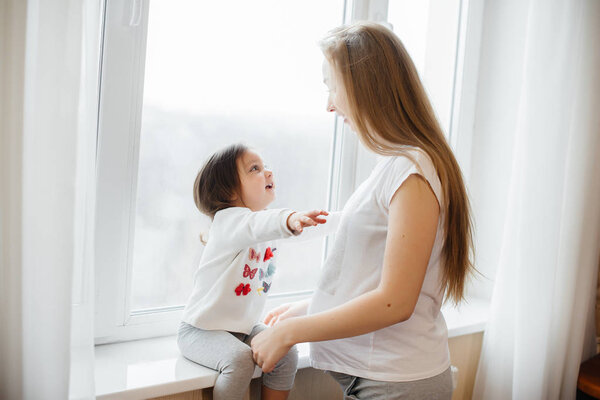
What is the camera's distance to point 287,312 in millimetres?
1293

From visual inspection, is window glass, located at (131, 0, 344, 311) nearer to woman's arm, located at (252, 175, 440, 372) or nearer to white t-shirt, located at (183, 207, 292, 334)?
white t-shirt, located at (183, 207, 292, 334)

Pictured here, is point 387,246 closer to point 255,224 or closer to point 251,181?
point 255,224

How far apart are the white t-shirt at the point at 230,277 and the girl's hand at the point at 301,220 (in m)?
Result: 0.09

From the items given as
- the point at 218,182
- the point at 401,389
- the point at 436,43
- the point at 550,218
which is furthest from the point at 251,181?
the point at 436,43

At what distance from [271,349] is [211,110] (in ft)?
2.22

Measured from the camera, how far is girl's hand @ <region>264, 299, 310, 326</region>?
129 cm

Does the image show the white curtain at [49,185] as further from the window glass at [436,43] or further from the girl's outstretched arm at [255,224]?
the window glass at [436,43]

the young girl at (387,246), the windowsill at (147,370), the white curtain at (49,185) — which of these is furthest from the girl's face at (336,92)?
the windowsill at (147,370)

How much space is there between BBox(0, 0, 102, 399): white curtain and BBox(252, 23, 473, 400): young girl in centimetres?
39

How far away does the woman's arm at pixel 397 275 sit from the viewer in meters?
0.95

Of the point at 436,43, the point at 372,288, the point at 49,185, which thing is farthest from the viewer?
the point at 436,43

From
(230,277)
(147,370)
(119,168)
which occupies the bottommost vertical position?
(147,370)

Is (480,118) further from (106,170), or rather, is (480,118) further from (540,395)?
(106,170)

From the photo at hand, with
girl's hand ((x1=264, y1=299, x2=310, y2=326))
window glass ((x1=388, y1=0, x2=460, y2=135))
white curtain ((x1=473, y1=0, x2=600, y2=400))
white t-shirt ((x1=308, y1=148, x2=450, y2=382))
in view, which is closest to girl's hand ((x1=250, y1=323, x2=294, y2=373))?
white t-shirt ((x1=308, y1=148, x2=450, y2=382))
